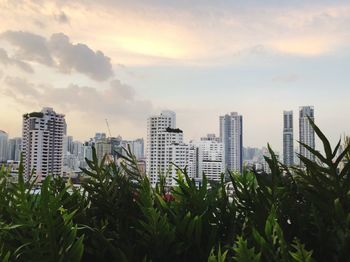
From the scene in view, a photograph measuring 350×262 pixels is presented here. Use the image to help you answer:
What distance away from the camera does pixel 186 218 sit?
870 millimetres

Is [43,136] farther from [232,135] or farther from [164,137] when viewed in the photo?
[232,135]

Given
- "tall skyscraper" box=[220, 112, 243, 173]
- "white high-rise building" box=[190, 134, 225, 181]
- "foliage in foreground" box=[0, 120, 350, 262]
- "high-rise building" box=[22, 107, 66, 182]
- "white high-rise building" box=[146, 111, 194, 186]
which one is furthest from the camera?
"tall skyscraper" box=[220, 112, 243, 173]

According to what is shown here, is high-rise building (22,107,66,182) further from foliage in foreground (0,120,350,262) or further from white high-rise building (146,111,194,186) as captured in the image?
foliage in foreground (0,120,350,262)

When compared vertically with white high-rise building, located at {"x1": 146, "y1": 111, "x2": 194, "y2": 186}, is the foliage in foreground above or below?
below

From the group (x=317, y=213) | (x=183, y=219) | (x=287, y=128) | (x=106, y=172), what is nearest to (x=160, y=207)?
(x=183, y=219)

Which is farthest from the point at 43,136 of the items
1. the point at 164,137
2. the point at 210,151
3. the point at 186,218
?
the point at 186,218

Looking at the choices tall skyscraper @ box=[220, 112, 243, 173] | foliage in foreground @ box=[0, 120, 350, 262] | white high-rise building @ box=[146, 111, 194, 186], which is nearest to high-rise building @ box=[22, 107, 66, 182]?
white high-rise building @ box=[146, 111, 194, 186]

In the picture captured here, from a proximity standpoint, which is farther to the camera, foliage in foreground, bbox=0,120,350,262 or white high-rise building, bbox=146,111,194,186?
white high-rise building, bbox=146,111,194,186

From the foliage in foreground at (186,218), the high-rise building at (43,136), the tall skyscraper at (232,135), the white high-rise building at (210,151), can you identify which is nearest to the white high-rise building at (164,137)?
the white high-rise building at (210,151)

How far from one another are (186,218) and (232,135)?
120293 mm

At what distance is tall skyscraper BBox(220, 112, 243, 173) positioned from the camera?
118m

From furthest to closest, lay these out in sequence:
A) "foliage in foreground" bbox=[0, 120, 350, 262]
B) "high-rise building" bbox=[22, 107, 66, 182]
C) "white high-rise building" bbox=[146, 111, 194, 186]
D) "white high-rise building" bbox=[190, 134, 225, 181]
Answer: "white high-rise building" bbox=[190, 134, 225, 181]
"white high-rise building" bbox=[146, 111, 194, 186]
"high-rise building" bbox=[22, 107, 66, 182]
"foliage in foreground" bbox=[0, 120, 350, 262]

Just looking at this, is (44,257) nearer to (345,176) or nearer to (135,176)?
(135,176)

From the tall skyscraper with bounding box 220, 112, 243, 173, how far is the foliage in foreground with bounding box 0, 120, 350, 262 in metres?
116
